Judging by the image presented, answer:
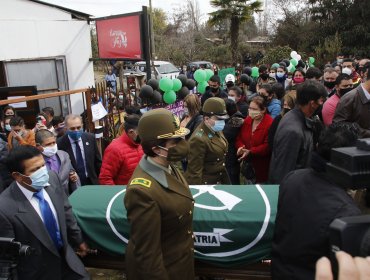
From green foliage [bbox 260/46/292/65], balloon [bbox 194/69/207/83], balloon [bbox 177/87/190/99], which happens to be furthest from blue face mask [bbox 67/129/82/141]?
green foliage [bbox 260/46/292/65]

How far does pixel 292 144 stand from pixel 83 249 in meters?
1.79

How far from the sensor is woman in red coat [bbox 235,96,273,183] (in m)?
4.17

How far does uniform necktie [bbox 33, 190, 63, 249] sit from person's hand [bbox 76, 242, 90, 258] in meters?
0.23

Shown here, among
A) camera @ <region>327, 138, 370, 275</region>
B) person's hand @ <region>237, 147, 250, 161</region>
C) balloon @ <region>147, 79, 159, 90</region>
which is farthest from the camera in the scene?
balloon @ <region>147, 79, 159, 90</region>

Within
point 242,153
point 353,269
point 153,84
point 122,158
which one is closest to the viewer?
point 353,269

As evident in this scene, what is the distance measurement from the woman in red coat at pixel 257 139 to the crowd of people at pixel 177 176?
0.04 ft

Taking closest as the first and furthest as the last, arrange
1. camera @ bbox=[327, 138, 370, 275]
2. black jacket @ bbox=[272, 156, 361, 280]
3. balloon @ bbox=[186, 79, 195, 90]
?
camera @ bbox=[327, 138, 370, 275] → black jacket @ bbox=[272, 156, 361, 280] → balloon @ bbox=[186, 79, 195, 90]

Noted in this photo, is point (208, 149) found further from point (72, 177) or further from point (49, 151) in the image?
point (49, 151)

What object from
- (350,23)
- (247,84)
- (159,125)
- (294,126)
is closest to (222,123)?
(294,126)

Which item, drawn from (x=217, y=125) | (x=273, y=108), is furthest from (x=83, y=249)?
(x=273, y=108)

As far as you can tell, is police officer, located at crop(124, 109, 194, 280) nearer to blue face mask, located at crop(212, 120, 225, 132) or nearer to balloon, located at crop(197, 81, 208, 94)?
blue face mask, located at crop(212, 120, 225, 132)

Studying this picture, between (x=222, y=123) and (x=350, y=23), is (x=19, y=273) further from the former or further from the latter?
(x=350, y=23)

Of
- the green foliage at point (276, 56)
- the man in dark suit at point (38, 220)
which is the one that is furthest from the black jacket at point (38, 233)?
the green foliage at point (276, 56)

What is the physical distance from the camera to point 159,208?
2.04 metres
